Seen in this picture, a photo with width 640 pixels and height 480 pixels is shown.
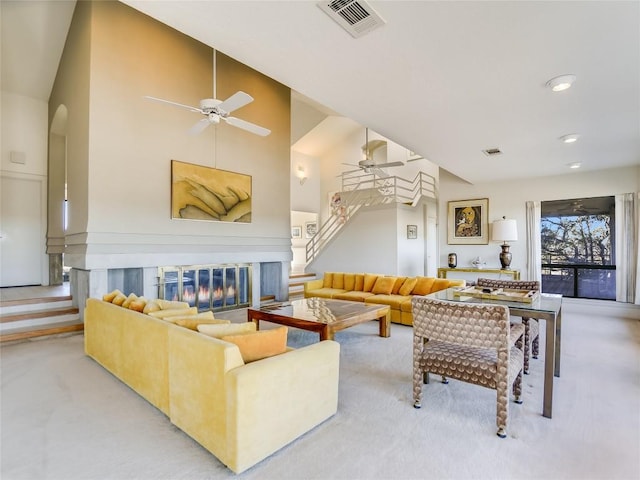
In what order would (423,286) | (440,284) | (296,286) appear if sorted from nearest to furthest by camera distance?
(440,284) → (423,286) → (296,286)

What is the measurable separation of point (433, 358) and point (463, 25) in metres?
2.38

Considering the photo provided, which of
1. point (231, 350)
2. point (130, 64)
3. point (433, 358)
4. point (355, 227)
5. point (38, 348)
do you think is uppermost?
point (130, 64)

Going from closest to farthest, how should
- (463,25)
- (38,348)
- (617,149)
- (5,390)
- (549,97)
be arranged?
(463,25)
(5,390)
(549,97)
(38,348)
(617,149)

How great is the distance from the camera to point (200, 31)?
2.42 metres

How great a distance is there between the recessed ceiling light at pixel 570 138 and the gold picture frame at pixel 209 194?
5.26 metres

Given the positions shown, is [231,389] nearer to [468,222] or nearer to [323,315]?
[323,315]

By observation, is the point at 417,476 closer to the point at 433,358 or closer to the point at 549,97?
the point at 433,358

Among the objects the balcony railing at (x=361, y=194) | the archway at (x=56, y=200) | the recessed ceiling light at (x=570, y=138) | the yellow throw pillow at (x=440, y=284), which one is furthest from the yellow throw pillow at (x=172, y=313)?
the balcony railing at (x=361, y=194)

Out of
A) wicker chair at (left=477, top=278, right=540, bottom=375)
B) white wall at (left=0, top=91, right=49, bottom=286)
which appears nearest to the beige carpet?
wicker chair at (left=477, top=278, right=540, bottom=375)

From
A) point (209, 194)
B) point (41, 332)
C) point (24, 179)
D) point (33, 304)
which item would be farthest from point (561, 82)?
point (24, 179)

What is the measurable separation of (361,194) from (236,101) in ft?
23.7

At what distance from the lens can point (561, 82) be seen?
2865 mm

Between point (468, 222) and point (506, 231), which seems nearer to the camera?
point (506, 231)

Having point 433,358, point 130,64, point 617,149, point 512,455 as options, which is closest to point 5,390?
point 433,358
